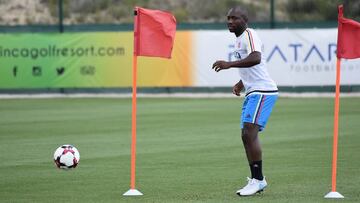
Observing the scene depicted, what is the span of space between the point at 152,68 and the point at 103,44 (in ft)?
6.93

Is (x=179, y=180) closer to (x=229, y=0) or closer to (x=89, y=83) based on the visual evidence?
(x=89, y=83)

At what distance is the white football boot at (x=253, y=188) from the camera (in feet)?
37.2

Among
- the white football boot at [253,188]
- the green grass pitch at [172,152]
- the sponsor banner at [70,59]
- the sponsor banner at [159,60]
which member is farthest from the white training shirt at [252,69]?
the sponsor banner at [70,59]

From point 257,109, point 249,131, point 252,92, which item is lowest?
point 249,131

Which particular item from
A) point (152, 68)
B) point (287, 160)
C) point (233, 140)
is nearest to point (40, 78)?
point (152, 68)

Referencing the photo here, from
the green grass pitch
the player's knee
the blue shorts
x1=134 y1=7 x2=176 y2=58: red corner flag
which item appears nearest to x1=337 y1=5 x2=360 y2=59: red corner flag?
the blue shorts

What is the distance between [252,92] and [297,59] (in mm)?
20942

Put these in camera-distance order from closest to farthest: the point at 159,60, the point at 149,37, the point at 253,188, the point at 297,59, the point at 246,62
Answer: the point at 246,62, the point at 253,188, the point at 149,37, the point at 297,59, the point at 159,60

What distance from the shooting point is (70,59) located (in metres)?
33.8

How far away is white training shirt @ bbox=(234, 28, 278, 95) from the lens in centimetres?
1128

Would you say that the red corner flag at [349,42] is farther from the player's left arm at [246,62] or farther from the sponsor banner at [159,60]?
the sponsor banner at [159,60]

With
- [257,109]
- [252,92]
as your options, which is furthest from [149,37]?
[257,109]

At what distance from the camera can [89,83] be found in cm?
3369

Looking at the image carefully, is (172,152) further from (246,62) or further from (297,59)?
(297,59)
